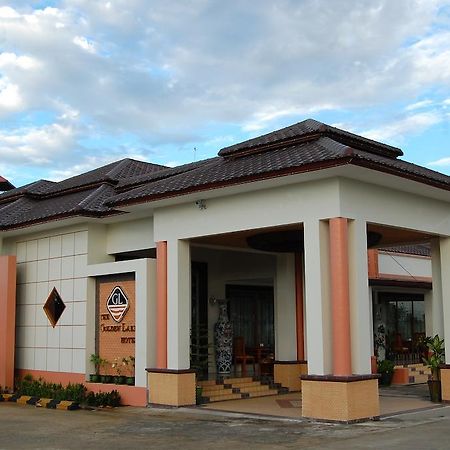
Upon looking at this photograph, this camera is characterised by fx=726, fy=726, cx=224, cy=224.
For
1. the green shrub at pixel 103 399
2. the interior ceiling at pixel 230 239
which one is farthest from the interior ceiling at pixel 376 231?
the green shrub at pixel 103 399

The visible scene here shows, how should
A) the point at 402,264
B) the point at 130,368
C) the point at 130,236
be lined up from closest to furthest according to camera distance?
the point at 130,368 → the point at 130,236 → the point at 402,264

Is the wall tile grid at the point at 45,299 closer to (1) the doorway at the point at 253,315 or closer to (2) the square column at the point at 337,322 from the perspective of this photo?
(1) the doorway at the point at 253,315

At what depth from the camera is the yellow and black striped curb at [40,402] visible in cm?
1513

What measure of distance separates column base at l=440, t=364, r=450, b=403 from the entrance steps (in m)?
3.92

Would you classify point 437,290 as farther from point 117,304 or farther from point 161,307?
point 117,304

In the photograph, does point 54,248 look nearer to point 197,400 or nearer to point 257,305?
point 197,400

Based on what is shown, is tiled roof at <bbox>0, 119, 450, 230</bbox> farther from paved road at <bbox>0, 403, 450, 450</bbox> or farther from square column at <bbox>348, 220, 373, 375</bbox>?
paved road at <bbox>0, 403, 450, 450</bbox>

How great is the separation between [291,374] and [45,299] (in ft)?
20.7

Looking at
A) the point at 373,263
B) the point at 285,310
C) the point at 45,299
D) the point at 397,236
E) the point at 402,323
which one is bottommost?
the point at 402,323

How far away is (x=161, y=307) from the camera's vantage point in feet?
49.7

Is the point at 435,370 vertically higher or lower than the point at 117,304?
lower

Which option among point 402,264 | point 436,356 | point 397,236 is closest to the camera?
point 436,356

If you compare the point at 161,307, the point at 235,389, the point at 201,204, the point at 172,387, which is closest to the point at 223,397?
the point at 235,389

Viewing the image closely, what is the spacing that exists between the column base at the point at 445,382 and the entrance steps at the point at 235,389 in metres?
3.92
